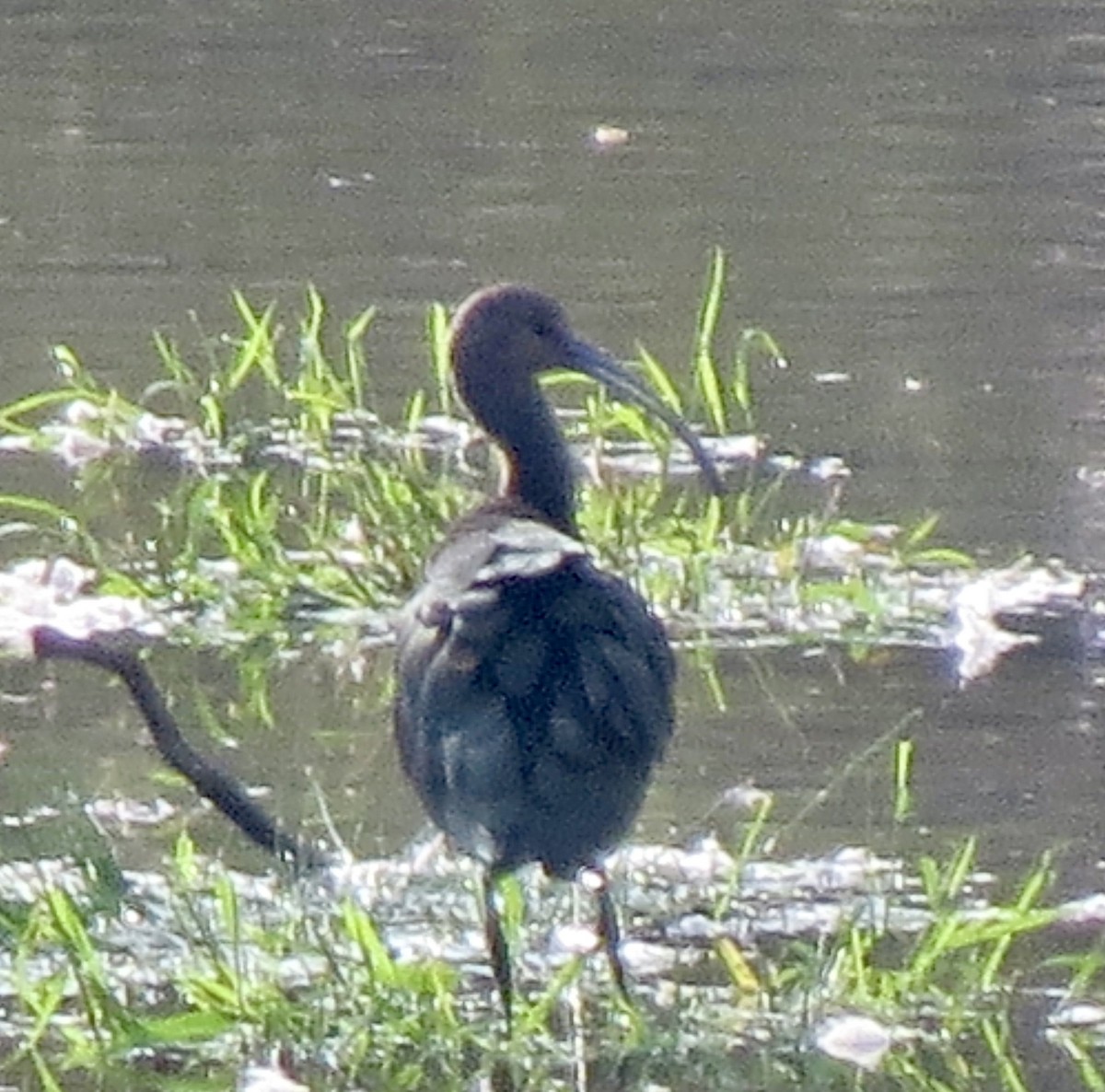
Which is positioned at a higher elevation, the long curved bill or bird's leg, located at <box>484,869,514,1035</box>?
the long curved bill

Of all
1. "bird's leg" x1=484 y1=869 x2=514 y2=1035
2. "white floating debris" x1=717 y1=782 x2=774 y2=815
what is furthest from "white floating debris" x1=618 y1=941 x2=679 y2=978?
"white floating debris" x1=717 y1=782 x2=774 y2=815

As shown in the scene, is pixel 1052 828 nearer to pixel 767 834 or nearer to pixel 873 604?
pixel 767 834

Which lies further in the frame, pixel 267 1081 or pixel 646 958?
pixel 646 958

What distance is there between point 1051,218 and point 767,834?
4736 millimetres

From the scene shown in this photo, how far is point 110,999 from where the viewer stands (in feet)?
15.8

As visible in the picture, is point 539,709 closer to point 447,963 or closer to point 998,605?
point 447,963

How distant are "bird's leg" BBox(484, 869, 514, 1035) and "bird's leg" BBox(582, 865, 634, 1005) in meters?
0.12

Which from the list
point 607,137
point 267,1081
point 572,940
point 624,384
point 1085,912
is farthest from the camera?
point 607,137

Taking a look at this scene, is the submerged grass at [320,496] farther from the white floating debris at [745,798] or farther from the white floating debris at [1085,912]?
the white floating debris at [1085,912]

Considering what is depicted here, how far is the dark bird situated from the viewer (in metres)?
4.84

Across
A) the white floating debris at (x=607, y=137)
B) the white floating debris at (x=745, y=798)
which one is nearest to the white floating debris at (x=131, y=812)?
the white floating debris at (x=745, y=798)

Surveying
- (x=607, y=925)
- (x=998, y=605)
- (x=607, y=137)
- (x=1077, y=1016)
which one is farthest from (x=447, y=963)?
(x=607, y=137)

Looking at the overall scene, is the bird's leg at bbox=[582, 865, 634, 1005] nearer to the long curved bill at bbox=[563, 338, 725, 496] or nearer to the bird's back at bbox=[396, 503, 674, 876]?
the bird's back at bbox=[396, 503, 674, 876]

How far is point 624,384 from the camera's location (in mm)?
5855
